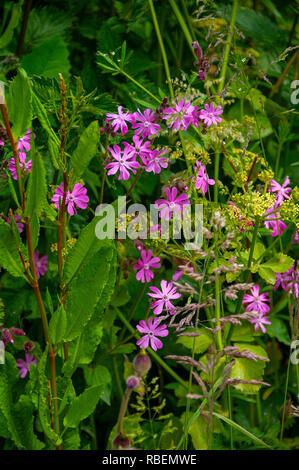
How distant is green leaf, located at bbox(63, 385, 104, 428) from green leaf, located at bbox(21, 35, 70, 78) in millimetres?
817

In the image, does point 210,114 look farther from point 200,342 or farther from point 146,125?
point 200,342

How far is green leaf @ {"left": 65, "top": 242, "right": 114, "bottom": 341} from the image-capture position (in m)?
0.80

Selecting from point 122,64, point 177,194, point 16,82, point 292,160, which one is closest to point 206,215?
point 177,194

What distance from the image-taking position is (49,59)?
138cm

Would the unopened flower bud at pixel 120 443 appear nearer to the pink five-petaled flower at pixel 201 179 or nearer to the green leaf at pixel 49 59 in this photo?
the pink five-petaled flower at pixel 201 179

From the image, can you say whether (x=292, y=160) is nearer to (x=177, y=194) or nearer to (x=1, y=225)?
(x=177, y=194)

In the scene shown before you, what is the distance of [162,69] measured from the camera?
62.1 inches

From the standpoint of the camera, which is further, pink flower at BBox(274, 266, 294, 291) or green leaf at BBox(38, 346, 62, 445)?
pink flower at BBox(274, 266, 294, 291)

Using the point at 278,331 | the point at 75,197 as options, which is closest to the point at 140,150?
the point at 75,197

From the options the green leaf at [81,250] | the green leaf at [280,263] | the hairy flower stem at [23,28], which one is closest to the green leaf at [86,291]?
the green leaf at [81,250]

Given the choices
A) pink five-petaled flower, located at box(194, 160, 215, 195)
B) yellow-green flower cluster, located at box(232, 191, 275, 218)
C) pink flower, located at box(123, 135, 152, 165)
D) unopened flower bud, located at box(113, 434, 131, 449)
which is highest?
pink flower, located at box(123, 135, 152, 165)

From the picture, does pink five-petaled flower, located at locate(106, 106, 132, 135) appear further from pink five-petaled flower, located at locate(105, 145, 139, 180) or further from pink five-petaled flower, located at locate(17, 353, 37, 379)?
pink five-petaled flower, located at locate(17, 353, 37, 379)

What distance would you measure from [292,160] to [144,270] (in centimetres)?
77

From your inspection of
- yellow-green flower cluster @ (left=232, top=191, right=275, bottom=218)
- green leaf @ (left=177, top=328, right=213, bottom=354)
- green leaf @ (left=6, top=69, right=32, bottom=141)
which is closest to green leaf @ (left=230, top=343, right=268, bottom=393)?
green leaf @ (left=177, top=328, right=213, bottom=354)
